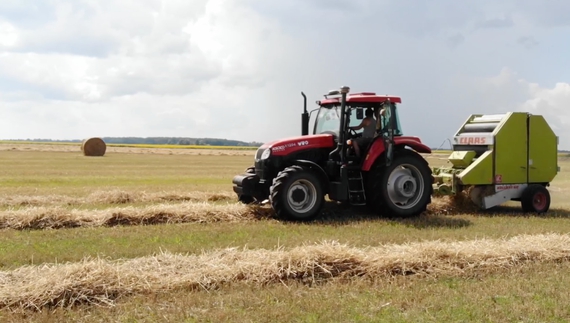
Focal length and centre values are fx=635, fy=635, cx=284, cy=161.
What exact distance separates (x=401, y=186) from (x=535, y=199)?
312cm

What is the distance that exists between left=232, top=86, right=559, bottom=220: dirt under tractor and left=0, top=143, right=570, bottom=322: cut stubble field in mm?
721

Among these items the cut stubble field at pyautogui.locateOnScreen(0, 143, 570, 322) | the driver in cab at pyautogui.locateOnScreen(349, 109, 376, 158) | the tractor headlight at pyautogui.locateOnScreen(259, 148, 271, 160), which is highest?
the driver in cab at pyautogui.locateOnScreen(349, 109, 376, 158)

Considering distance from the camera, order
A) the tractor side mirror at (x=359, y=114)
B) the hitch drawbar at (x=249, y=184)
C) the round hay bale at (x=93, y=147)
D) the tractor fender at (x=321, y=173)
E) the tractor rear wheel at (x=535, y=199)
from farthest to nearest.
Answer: the round hay bale at (x=93, y=147) < the tractor rear wheel at (x=535, y=199) < the tractor side mirror at (x=359, y=114) < the hitch drawbar at (x=249, y=184) < the tractor fender at (x=321, y=173)

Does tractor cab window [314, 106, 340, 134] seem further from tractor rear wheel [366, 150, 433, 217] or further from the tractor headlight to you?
the tractor headlight

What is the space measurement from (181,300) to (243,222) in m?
4.93

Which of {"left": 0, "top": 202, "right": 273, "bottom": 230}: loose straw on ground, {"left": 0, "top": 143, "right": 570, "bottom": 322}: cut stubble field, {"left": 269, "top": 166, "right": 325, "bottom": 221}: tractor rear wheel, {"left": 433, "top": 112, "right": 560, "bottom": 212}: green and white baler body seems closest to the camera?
{"left": 0, "top": 143, "right": 570, "bottom": 322}: cut stubble field

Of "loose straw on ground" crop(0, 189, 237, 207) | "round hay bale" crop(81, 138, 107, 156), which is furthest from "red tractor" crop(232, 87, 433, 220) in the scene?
"round hay bale" crop(81, 138, 107, 156)

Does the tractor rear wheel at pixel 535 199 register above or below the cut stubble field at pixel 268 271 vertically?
above

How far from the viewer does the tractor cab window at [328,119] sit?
446 inches

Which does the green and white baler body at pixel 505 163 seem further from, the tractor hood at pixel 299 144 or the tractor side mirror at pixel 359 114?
the tractor hood at pixel 299 144

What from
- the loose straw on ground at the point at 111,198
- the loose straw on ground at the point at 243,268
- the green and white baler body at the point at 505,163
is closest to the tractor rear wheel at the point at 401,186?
the green and white baler body at the point at 505,163

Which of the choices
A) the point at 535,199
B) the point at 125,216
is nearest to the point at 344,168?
the point at 125,216

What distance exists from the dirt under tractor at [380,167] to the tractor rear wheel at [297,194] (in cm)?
2

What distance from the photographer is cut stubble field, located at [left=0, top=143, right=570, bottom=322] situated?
5.20m
